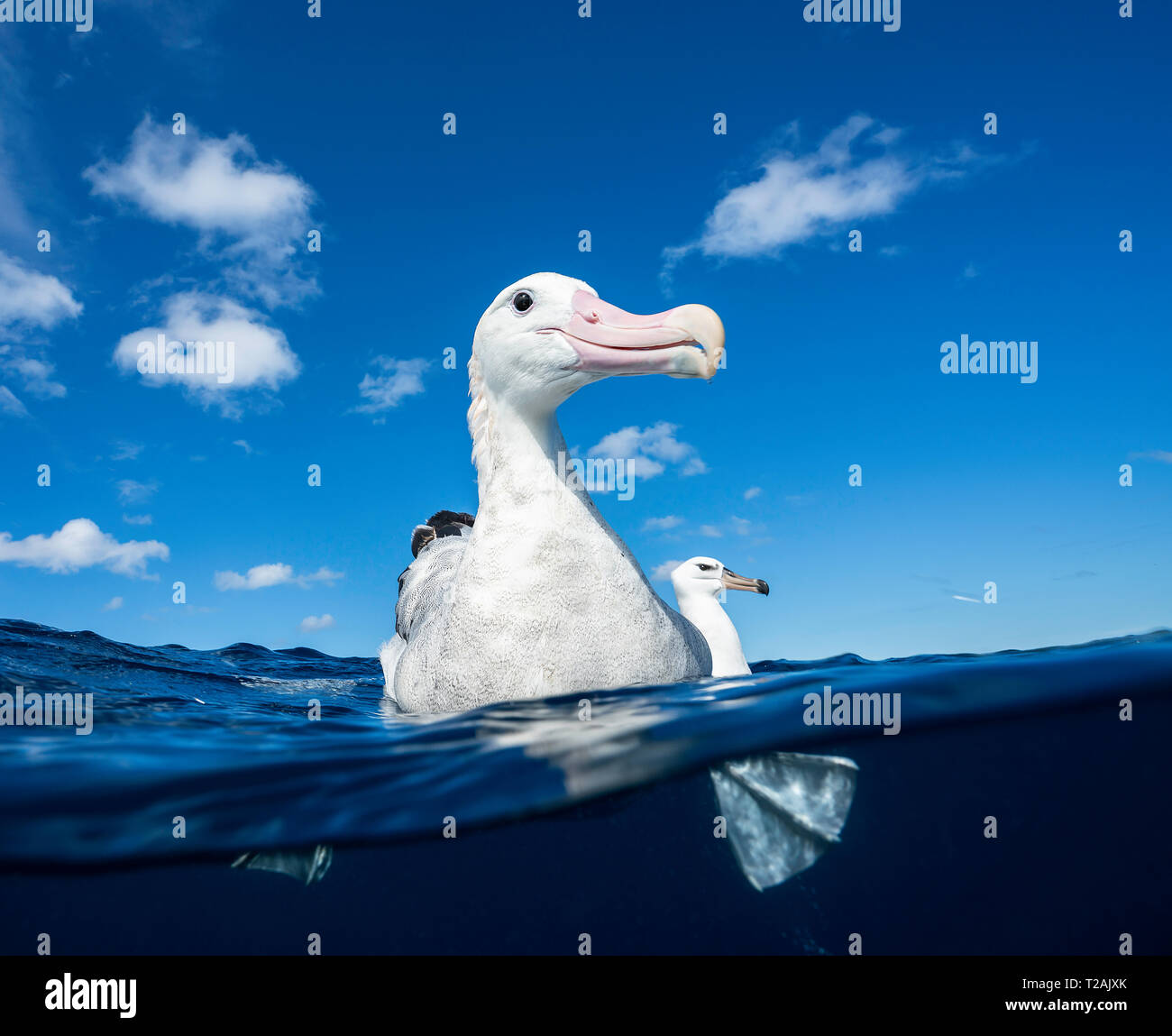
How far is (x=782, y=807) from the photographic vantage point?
445 cm

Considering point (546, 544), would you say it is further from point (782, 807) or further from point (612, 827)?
point (782, 807)

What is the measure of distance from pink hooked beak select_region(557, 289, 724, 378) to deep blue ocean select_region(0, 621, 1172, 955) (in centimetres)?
194

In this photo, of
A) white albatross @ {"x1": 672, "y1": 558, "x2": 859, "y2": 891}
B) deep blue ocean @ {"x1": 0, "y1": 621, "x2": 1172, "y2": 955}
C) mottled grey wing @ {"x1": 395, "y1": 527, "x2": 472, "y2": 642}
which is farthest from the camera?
mottled grey wing @ {"x1": 395, "y1": 527, "x2": 472, "y2": 642}

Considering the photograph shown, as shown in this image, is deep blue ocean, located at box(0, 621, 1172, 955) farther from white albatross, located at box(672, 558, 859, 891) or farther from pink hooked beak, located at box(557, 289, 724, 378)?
pink hooked beak, located at box(557, 289, 724, 378)

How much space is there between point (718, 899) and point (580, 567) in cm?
208

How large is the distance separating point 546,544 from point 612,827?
173 centimetres

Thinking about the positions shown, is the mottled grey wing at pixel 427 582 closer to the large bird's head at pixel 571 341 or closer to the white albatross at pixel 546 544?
the white albatross at pixel 546 544

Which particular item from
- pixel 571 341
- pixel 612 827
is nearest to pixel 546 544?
pixel 571 341

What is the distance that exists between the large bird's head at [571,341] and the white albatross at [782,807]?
91.3 inches

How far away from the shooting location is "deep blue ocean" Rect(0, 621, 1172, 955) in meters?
4.25

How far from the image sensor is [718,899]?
438 cm

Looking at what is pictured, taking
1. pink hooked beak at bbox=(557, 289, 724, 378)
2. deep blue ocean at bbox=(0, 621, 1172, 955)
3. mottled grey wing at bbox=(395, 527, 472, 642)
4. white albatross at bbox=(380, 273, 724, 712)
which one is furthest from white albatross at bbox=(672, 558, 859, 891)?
pink hooked beak at bbox=(557, 289, 724, 378)

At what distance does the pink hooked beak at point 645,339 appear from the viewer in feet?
14.0

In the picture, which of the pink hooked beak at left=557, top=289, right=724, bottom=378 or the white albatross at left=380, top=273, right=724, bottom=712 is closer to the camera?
the pink hooked beak at left=557, top=289, right=724, bottom=378
